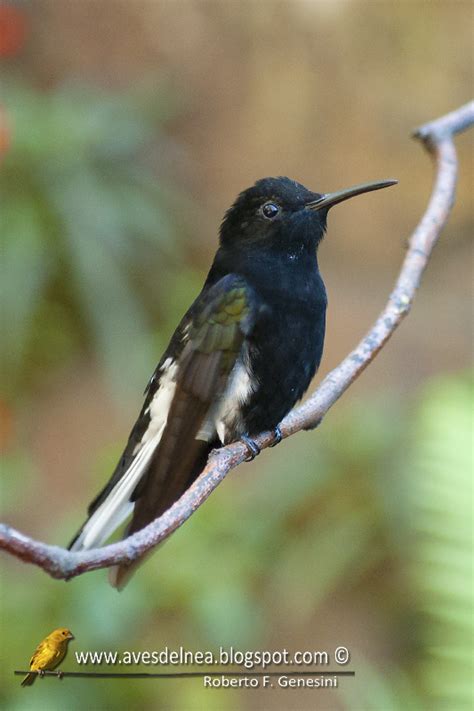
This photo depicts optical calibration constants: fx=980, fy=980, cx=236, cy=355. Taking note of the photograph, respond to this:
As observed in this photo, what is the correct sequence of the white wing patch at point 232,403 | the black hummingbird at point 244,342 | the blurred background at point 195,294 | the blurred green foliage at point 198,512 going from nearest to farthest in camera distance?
the black hummingbird at point 244,342 < the white wing patch at point 232,403 < the blurred green foliage at point 198,512 < the blurred background at point 195,294

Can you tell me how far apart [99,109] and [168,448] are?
11.9 ft

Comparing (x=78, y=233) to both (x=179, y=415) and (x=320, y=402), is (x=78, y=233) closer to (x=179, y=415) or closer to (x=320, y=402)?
(x=179, y=415)

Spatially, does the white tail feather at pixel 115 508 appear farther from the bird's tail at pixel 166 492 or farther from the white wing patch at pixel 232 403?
the white wing patch at pixel 232 403

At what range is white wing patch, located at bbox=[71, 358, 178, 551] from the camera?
1.71 metres

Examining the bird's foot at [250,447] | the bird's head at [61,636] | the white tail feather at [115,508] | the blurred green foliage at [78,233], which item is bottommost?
the bird's head at [61,636]

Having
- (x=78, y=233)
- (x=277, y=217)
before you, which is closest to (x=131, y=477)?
(x=277, y=217)

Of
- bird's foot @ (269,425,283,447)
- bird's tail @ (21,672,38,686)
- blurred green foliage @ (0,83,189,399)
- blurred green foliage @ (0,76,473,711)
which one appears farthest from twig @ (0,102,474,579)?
blurred green foliage @ (0,83,189,399)

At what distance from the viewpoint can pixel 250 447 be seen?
196 cm

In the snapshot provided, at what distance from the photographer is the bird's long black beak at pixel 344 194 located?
159 centimetres

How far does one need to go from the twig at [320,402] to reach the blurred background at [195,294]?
1.20m

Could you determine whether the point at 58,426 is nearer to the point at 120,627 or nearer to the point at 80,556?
the point at 120,627

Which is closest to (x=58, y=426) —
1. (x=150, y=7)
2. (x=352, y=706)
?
(x=150, y=7)

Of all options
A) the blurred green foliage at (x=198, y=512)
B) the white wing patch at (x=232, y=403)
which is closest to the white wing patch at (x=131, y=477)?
the white wing patch at (x=232, y=403)

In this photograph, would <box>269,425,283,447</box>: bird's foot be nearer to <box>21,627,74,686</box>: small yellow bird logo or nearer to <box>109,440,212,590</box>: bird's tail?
<box>109,440,212,590</box>: bird's tail
